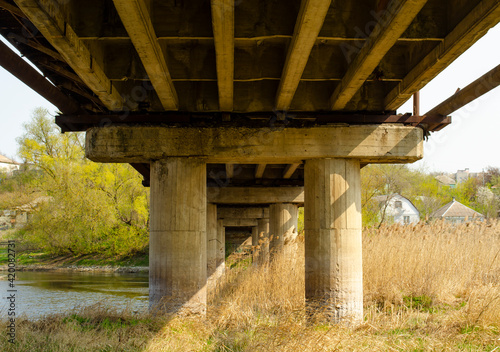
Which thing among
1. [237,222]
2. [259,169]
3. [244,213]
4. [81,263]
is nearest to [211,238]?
[244,213]

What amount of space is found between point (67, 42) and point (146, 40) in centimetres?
82

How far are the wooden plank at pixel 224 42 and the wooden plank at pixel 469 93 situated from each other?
3.05 meters

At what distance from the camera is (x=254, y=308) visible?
8.44 meters

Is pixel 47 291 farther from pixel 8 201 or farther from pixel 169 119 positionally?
Result: pixel 8 201

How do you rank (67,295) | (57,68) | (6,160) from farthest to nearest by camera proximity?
(6,160) → (67,295) → (57,68)

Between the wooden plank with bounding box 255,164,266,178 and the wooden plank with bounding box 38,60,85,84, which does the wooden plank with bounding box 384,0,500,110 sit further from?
the wooden plank with bounding box 255,164,266,178

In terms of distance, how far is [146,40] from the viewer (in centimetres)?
508

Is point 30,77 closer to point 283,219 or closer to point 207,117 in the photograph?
point 207,117

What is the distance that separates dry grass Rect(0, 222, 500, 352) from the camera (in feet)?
19.4

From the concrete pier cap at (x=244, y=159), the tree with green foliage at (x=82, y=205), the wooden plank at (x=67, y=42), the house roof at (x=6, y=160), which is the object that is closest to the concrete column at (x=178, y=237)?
the concrete pier cap at (x=244, y=159)

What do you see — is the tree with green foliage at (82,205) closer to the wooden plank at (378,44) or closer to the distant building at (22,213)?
the distant building at (22,213)

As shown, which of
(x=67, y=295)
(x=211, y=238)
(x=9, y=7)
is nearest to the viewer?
(x=9, y=7)

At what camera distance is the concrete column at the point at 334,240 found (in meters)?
7.42

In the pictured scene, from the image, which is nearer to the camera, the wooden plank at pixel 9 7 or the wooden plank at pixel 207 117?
the wooden plank at pixel 9 7
